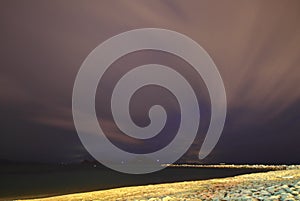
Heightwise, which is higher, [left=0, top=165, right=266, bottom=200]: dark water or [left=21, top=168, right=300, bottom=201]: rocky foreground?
[left=0, top=165, right=266, bottom=200]: dark water

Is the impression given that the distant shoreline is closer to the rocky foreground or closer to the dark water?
the dark water

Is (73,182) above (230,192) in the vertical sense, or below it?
above

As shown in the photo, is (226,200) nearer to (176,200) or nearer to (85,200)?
(176,200)

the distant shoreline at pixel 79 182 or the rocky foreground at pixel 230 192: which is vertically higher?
the distant shoreline at pixel 79 182

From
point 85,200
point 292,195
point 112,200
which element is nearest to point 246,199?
point 292,195

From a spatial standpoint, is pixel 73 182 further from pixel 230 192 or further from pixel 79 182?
pixel 230 192

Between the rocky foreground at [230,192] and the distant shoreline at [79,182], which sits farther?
the distant shoreline at [79,182]

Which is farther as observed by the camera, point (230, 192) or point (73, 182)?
point (73, 182)

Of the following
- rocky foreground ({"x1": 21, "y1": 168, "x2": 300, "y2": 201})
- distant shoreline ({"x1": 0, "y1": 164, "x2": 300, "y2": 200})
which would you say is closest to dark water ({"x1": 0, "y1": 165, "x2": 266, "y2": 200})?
distant shoreline ({"x1": 0, "y1": 164, "x2": 300, "y2": 200})

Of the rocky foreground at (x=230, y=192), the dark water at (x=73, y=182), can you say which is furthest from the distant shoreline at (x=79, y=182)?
the rocky foreground at (x=230, y=192)

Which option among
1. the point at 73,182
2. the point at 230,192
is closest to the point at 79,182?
the point at 73,182

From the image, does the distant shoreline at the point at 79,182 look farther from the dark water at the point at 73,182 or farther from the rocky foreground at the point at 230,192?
the rocky foreground at the point at 230,192

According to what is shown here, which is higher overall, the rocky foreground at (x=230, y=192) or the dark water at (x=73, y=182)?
the dark water at (x=73, y=182)

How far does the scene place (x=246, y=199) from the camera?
9742mm
